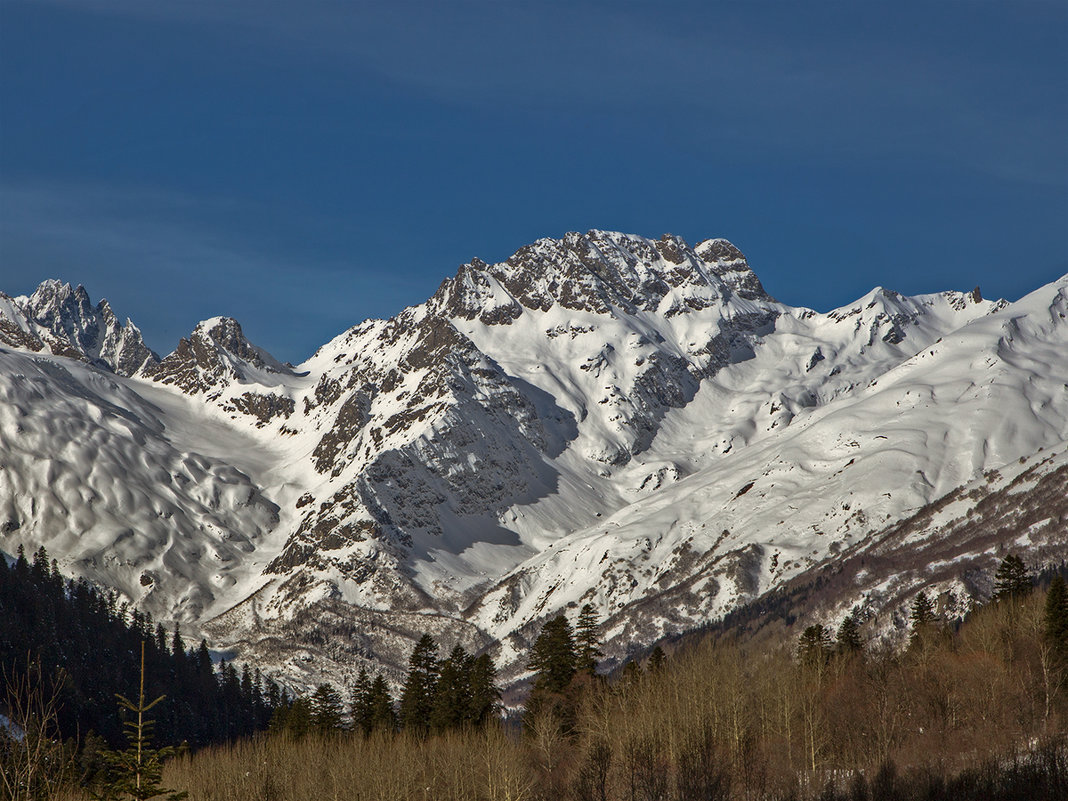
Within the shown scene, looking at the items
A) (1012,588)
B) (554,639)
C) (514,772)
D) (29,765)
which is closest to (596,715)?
(554,639)

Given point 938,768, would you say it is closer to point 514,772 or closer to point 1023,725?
point 1023,725

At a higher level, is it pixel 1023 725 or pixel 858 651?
pixel 858 651

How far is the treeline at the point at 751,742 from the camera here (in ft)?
319

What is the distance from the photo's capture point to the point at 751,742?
10906 cm

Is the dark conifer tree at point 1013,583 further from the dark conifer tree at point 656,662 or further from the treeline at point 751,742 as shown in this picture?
the dark conifer tree at point 656,662

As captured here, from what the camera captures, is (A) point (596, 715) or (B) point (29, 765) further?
(A) point (596, 715)

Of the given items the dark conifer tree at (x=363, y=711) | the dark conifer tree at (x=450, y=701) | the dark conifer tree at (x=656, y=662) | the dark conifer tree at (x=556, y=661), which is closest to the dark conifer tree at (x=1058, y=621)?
the dark conifer tree at (x=656, y=662)

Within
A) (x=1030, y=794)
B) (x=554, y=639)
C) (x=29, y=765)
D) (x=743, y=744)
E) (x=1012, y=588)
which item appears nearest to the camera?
(x=29, y=765)

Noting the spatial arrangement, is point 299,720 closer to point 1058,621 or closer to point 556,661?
point 556,661

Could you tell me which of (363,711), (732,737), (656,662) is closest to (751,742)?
(732,737)

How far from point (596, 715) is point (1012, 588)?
5430cm

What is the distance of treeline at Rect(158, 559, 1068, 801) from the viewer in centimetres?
9725

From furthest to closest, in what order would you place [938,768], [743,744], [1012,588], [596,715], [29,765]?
[1012,588], [596,715], [743,744], [938,768], [29,765]

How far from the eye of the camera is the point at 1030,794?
290 feet
